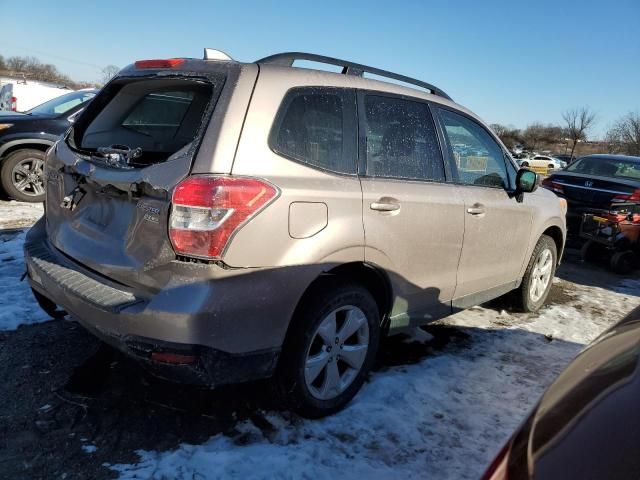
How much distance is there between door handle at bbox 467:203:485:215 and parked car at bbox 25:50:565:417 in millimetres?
17

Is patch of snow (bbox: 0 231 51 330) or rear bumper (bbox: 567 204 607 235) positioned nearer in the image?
patch of snow (bbox: 0 231 51 330)

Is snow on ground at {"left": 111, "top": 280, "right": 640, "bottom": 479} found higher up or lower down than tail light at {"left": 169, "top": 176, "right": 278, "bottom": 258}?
lower down

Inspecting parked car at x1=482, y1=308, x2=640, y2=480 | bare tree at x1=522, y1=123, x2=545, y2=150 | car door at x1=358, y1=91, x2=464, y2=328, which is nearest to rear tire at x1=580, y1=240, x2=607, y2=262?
car door at x1=358, y1=91, x2=464, y2=328

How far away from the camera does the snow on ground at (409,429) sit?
2490 millimetres

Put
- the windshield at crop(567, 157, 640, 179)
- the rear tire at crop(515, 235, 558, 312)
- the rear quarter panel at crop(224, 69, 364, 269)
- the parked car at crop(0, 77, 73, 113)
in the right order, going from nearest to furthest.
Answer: the rear quarter panel at crop(224, 69, 364, 269) < the rear tire at crop(515, 235, 558, 312) < the windshield at crop(567, 157, 640, 179) < the parked car at crop(0, 77, 73, 113)

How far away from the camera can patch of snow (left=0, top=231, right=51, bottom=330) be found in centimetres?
381

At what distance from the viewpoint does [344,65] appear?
10.3 feet

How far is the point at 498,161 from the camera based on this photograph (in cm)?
424

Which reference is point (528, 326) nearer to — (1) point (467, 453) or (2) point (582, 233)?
(1) point (467, 453)

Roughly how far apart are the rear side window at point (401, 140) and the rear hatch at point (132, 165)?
3.00 feet

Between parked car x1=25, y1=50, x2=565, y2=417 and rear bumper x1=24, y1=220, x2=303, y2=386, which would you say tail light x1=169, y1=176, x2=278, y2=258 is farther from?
rear bumper x1=24, y1=220, x2=303, y2=386

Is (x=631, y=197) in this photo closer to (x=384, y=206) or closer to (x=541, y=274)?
(x=541, y=274)

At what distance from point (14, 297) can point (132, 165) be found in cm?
233

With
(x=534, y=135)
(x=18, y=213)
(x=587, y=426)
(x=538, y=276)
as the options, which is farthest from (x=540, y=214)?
(x=534, y=135)
